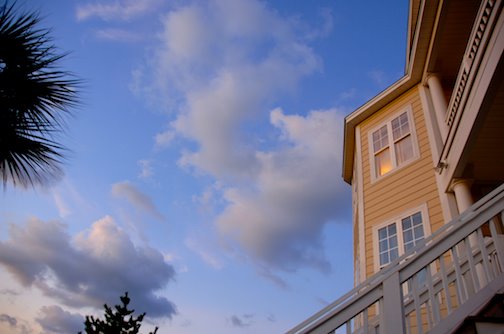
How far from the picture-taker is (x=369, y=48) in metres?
17.8

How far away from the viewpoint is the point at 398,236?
7676 mm

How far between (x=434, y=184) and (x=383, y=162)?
6.57 feet

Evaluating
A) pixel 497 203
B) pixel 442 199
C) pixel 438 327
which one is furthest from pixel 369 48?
pixel 438 327

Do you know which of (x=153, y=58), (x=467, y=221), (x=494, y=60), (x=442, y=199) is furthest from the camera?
(x=153, y=58)

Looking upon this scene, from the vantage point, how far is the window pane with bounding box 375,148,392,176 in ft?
29.9

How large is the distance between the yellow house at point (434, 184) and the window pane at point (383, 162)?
0.03 meters

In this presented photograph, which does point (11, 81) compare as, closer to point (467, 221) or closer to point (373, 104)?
point (467, 221)

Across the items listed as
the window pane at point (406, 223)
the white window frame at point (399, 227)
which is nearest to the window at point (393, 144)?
the white window frame at point (399, 227)

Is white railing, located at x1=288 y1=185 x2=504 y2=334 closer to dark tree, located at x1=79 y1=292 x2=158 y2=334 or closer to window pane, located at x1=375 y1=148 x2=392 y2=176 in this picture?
window pane, located at x1=375 y1=148 x2=392 y2=176

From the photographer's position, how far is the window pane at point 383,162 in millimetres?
9110

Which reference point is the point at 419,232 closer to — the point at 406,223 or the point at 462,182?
the point at 406,223

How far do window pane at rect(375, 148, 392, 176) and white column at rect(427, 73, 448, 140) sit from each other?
1.84 meters

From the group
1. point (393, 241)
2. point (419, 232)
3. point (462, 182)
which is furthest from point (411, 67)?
point (393, 241)

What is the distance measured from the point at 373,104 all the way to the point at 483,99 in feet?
18.8
